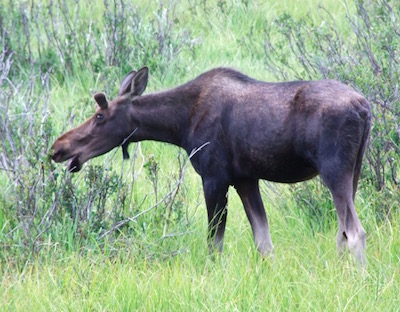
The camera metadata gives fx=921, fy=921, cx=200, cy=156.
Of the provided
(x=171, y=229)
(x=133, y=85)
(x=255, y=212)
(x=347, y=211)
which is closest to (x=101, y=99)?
(x=133, y=85)

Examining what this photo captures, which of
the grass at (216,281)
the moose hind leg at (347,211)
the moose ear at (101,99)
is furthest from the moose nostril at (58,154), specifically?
the moose hind leg at (347,211)

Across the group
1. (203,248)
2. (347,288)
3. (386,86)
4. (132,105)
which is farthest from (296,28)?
(347,288)

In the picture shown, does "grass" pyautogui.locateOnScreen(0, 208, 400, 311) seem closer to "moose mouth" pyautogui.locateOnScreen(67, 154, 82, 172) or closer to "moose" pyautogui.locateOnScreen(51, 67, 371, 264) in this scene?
"moose" pyautogui.locateOnScreen(51, 67, 371, 264)

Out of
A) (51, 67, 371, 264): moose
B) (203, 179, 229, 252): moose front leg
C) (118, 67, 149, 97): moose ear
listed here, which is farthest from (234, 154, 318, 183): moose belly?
(118, 67, 149, 97): moose ear

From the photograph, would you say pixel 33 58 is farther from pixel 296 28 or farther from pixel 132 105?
pixel 132 105

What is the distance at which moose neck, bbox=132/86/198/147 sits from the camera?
7191mm

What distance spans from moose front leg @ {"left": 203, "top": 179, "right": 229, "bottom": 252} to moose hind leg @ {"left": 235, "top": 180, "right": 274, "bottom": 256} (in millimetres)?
188

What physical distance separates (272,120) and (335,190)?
0.68 m

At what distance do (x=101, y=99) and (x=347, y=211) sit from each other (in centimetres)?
215

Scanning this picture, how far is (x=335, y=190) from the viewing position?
20.4 ft

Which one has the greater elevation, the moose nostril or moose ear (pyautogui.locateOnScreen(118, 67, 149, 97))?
moose ear (pyautogui.locateOnScreen(118, 67, 149, 97))

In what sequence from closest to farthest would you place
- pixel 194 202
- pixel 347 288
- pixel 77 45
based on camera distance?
pixel 347 288, pixel 194 202, pixel 77 45

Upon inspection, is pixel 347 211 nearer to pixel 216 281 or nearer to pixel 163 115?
pixel 216 281

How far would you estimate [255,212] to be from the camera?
697cm
